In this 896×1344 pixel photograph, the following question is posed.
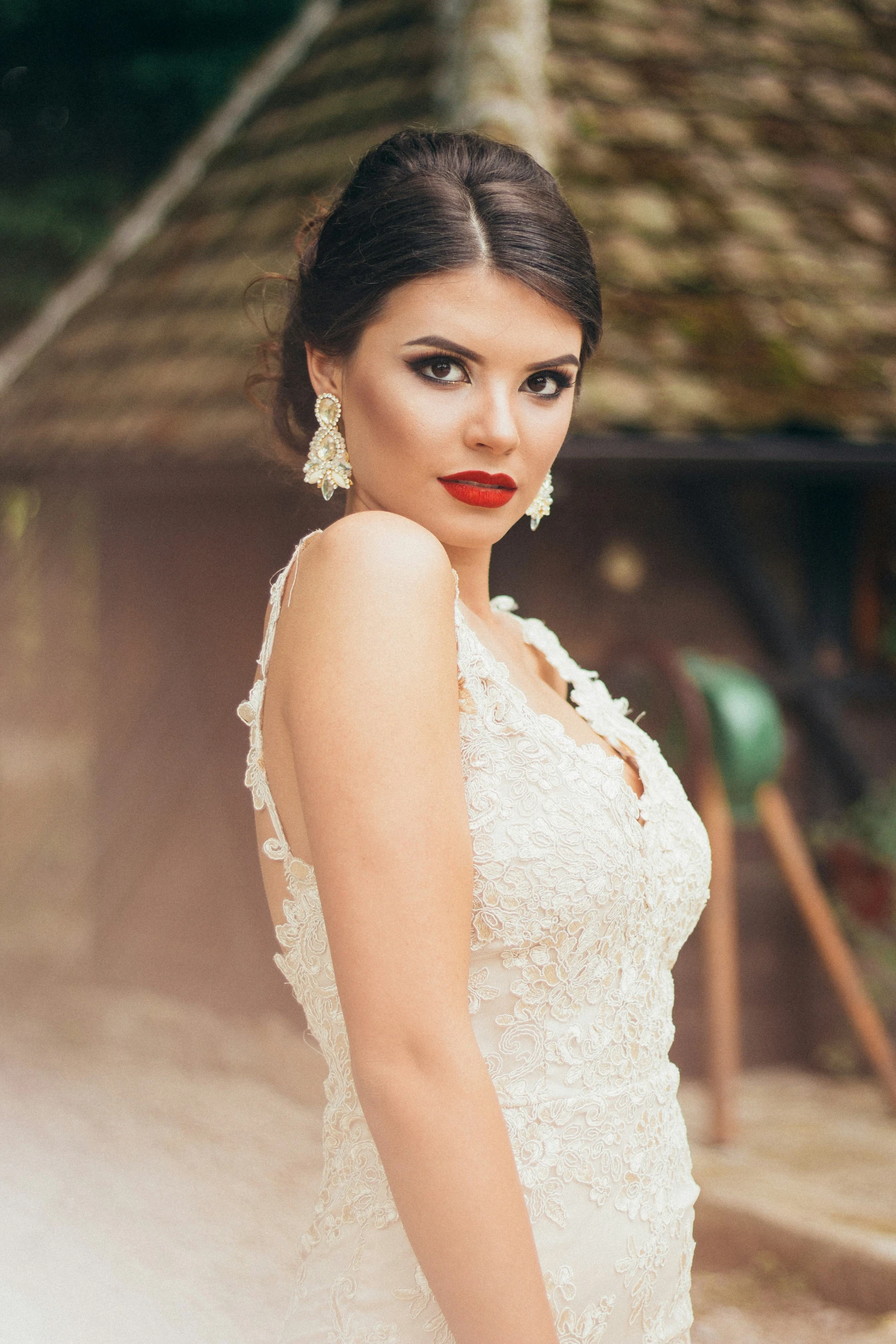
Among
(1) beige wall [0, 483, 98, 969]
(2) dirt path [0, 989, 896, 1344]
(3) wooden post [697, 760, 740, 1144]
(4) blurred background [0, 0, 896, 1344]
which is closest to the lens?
(2) dirt path [0, 989, 896, 1344]

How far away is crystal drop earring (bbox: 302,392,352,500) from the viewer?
57.5 inches

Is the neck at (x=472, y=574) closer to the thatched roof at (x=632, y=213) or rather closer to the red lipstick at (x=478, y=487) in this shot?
the red lipstick at (x=478, y=487)

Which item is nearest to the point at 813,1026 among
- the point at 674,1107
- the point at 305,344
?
the point at 674,1107

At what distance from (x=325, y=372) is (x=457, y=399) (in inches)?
8.5

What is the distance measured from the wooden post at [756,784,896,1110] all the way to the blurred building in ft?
2.28

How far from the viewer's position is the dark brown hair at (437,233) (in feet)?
4.42

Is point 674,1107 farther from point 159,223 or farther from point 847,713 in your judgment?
point 159,223

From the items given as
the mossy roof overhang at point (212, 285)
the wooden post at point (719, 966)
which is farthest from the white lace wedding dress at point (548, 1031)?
the mossy roof overhang at point (212, 285)

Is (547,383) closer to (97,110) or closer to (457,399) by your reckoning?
(457,399)

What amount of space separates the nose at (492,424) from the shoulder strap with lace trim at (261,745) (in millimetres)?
194

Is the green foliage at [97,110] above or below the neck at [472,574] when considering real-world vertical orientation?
above

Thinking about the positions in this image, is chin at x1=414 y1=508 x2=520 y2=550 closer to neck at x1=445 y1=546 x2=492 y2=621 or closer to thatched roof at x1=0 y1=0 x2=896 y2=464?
neck at x1=445 y1=546 x2=492 y2=621

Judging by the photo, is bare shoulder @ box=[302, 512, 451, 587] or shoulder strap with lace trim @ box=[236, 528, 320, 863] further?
shoulder strap with lace trim @ box=[236, 528, 320, 863]

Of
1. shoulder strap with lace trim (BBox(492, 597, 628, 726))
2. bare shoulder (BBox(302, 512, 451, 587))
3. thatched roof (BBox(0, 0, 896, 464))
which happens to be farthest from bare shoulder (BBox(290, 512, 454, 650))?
thatched roof (BBox(0, 0, 896, 464))
